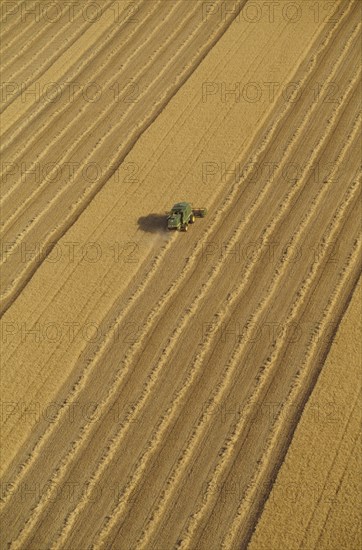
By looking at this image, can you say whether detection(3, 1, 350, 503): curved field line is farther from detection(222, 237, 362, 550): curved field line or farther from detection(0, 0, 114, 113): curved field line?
detection(0, 0, 114, 113): curved field line

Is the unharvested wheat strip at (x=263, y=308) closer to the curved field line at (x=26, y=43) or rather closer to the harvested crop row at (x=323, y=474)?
the harvested crop row at (x=323, y=474)

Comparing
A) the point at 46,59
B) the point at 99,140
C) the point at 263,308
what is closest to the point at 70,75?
the point at 46,59

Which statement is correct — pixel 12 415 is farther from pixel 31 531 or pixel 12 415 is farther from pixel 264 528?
pixel 264 528

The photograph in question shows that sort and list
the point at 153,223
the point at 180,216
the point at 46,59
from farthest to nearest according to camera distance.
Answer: the point at 46,59, the point at 153,223, the point at 180,216

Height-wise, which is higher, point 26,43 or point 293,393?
point 26,43

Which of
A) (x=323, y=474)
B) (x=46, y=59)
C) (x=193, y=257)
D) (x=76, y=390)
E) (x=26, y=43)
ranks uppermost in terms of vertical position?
(x=26, y=43)

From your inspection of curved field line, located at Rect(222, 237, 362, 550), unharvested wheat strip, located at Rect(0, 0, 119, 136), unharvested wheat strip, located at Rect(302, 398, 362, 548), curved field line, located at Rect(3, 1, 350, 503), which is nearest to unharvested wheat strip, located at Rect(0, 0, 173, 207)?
unharvested wheat strip, located at Rect(0, 0, 119, 136)

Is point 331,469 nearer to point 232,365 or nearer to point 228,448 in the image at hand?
point 228,448
